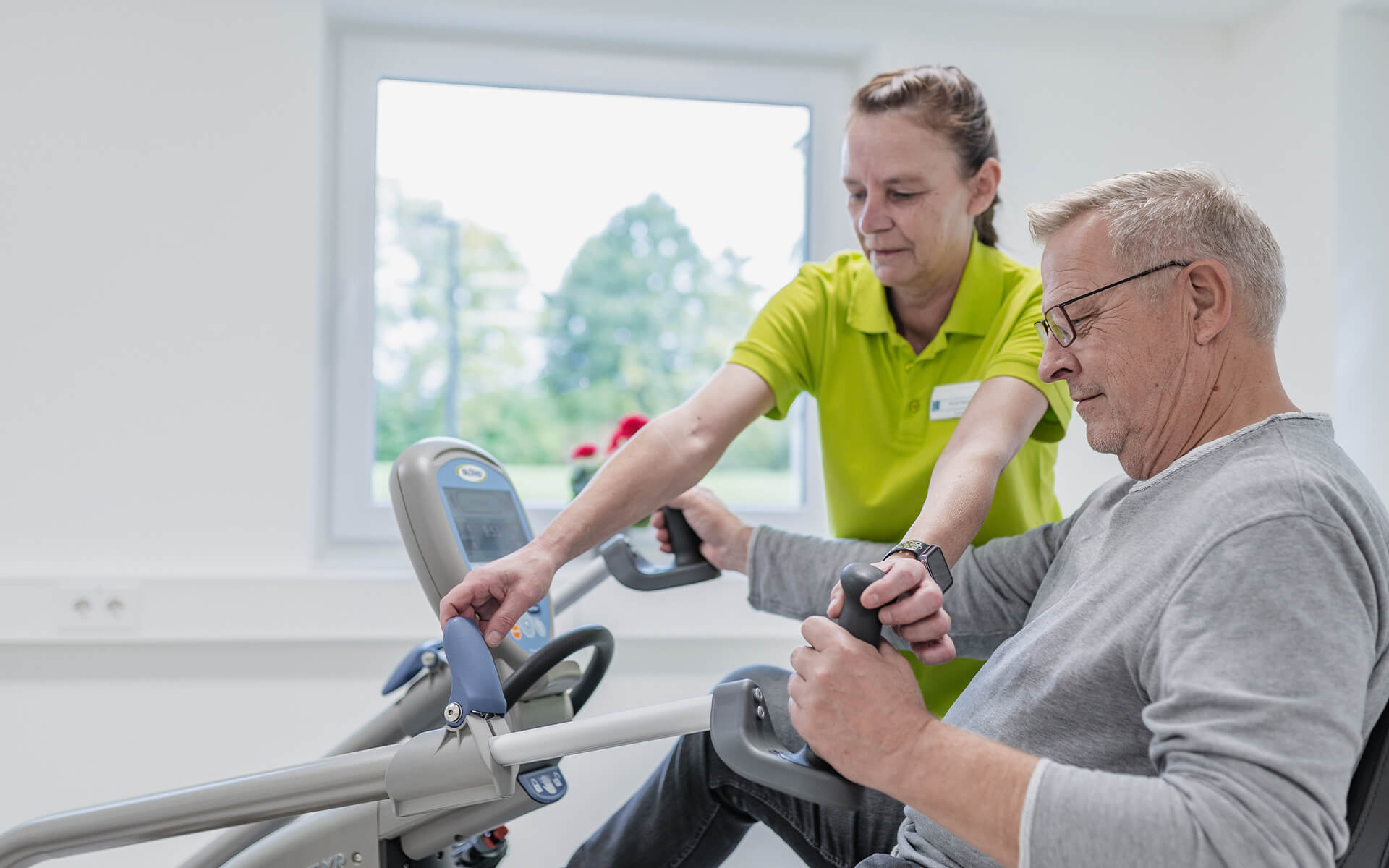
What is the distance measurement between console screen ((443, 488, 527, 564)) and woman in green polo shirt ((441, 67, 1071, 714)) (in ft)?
0.32

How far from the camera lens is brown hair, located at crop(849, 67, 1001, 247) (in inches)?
59.1

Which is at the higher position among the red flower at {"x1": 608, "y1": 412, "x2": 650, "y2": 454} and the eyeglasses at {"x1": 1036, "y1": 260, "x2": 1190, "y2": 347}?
the eyeglasses at {"x1": 1036, "y1": 260, "x2": 1190, "y2": 347}

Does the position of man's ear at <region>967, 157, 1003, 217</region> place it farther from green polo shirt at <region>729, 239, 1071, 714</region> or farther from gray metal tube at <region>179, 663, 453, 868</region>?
gray metal tube at <region>179, 663, 453, 868</region>

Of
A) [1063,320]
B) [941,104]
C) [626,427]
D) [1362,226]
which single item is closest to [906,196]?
[941,104]

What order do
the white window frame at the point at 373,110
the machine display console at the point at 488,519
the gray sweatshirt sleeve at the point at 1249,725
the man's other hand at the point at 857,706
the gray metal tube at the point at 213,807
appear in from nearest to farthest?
the gray sweatshirt sleeve at the point at 1249,725 < the man's other hand at the point at 857,706 < the gray metal tube at the point at 213,807 < the machine display console at the point at 488,519 < the white window frame at the point at 373,110

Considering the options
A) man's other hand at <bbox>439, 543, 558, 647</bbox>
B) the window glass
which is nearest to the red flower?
the window glass

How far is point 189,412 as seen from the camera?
2.20 m

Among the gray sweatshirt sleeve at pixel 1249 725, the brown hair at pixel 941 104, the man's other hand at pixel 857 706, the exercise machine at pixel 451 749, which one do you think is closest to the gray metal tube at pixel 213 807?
the exercise machine at pixel 451 749

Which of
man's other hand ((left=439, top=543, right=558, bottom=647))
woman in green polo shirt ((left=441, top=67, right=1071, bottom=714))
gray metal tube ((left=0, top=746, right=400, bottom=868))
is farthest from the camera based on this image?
woman in green polo shirt ((left=441, top=67, right=1071, bottom=714))

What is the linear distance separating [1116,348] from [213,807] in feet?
3.56

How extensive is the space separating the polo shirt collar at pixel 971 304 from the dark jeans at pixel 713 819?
1.87 ft

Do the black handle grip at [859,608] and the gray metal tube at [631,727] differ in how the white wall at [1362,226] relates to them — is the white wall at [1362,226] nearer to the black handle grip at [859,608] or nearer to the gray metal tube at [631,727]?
the black handle grip at [859,608]

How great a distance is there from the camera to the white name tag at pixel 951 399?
5.06ft

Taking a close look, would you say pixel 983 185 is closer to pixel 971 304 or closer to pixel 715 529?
pixel 971 304
